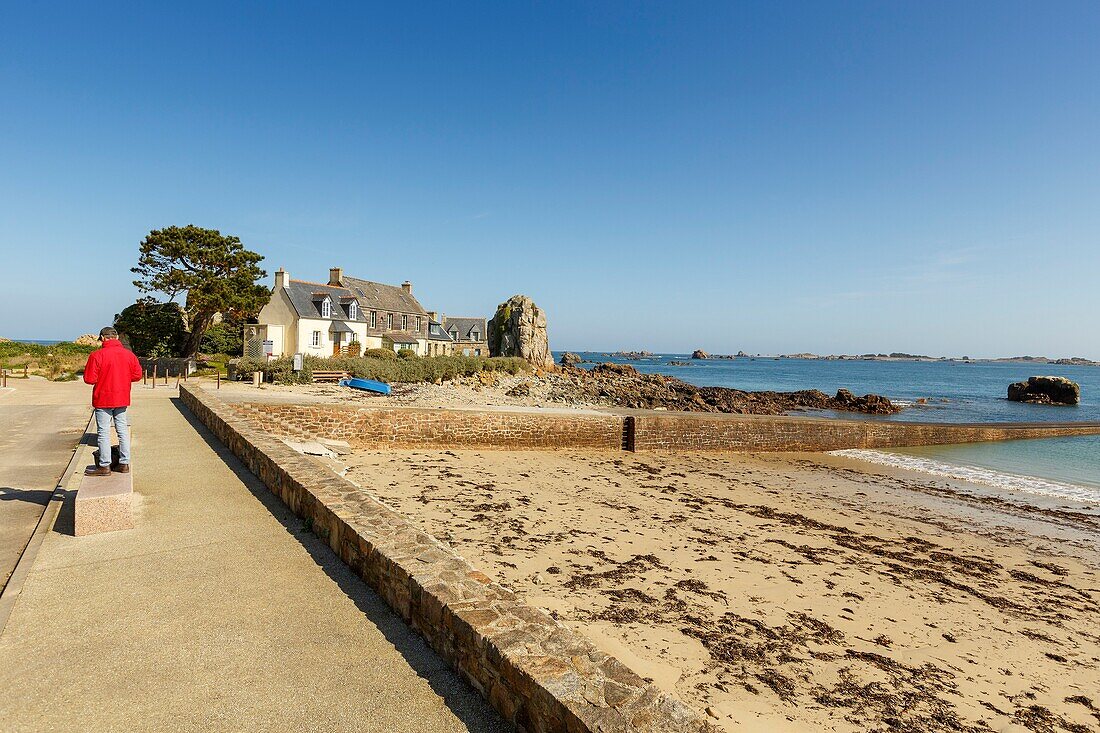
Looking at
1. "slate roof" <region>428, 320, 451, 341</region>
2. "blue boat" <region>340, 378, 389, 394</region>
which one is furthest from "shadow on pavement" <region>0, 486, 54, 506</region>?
"slate roof" <region>428, 320, 451, 341</region>

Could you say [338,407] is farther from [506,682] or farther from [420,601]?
[506,682]

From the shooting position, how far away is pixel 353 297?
39.3 meters

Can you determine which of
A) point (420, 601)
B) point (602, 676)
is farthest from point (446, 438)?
point (602, 676)

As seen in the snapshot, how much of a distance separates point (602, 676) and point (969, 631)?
6.03 metres

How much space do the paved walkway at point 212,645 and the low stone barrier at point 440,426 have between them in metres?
9.01

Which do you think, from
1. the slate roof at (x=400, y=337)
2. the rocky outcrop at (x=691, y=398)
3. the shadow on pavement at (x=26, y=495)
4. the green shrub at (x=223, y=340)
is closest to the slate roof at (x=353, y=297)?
the slate roof at (x=400, y=337)

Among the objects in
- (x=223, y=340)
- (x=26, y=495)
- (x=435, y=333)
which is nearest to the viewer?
(x=26, y=495)

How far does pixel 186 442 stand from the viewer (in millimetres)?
10289

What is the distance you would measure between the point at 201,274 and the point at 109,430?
29.0 metres

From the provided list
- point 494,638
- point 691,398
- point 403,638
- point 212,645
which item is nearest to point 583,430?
point 403,638

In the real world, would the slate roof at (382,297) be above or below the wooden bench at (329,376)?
above

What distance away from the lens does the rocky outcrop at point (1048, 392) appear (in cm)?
4862

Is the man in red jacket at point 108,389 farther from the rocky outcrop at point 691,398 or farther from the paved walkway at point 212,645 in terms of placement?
the rocky outcrop at point 691,398

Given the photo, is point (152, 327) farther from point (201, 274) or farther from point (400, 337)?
point (400, 337)
